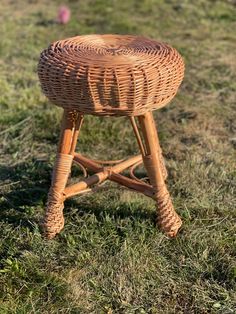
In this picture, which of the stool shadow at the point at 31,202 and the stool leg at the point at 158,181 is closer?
the stool leg at the point at 158,181

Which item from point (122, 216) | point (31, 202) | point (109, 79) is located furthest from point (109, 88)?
point (31, 202)

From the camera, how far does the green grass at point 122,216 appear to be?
7.75 feet

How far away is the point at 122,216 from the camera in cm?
287

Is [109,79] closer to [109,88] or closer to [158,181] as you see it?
[109,88]

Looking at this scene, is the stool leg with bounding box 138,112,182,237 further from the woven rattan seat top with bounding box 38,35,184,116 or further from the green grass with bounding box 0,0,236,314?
the woven rattan seat top with bounding box 38,35,184,116

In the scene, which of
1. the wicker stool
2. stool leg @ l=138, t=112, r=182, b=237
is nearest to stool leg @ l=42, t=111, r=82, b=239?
the wicker stool

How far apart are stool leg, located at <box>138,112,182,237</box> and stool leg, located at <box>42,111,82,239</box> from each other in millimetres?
353

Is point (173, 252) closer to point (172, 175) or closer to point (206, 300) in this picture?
point (206, 300)

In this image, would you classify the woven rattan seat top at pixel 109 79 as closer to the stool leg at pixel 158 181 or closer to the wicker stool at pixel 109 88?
the wicker stool at pixel 109 88

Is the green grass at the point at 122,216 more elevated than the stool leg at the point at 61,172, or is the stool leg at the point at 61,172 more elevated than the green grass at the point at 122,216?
the stool leg at the point at 61,172

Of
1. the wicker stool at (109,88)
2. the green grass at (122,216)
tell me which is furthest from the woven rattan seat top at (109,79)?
the green grass at (122,216)

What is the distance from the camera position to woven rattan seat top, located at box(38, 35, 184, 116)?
2271 millimetres

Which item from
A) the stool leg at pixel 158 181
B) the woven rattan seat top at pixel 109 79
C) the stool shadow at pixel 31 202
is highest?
the woven rattan seat top at pixel 109 79

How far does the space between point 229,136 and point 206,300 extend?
178 centimetres
